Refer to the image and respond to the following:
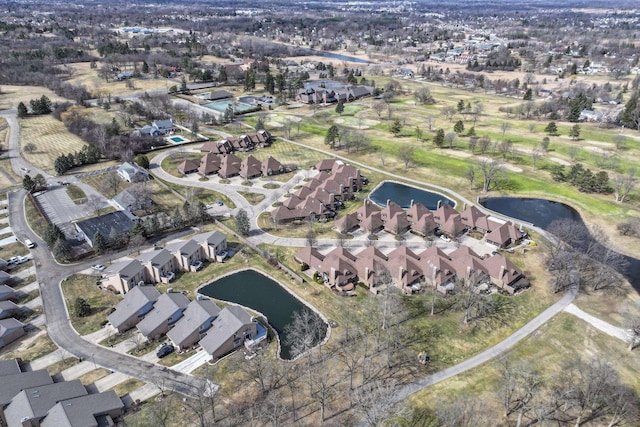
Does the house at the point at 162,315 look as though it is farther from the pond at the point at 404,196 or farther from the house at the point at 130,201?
the pond at the point at 404,196

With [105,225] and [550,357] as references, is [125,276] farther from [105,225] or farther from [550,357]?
[550,357]

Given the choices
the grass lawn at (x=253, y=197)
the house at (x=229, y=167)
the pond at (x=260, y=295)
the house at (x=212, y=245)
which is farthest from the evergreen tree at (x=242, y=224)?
the house at (x=229, y=167)

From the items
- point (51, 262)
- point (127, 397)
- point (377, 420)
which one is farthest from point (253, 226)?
point (377, 420)

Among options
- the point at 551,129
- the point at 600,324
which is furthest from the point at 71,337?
the point at 551,129

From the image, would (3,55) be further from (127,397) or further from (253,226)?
(127,397)

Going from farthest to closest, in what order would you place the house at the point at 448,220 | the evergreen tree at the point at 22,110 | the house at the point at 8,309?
1. the evergreen tree at the point at 22,110
2. the house at the point at 448,220
3. the house at the point at 8,309
